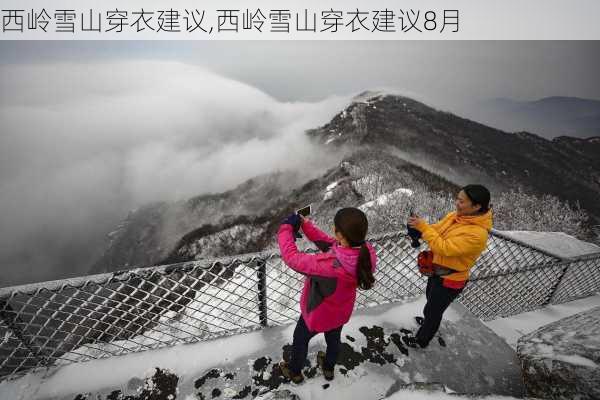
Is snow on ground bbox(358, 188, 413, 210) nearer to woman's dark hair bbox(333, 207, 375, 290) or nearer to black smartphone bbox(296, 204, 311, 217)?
black smartphone bbox(296, 204, 311, 217)

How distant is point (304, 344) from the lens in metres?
2.28

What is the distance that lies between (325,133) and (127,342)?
138715 millimetres

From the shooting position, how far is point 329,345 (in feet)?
7.74

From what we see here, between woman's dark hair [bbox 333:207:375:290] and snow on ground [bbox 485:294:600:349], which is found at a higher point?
woman's dark hair [bbox 333:207:375:290]

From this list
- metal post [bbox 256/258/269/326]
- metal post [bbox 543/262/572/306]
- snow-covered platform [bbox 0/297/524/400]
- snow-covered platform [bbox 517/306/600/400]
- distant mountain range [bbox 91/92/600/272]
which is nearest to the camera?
snow-covered platform [bbox 517/306/600/400]

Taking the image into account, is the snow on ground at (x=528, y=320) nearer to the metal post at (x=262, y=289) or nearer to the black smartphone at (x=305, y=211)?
the metal post at (x=262, y=289)

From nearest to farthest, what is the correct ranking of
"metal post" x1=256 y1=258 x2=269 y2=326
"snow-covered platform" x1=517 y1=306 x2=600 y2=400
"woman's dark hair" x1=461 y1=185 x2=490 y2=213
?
"snow-covered platform" x1=517 y1=306 x2=600 y2=400 < "woman's dark hair" x1=461 y1=185 x2=490 y2=213 < "metal post" x1=256 y1=258 x2=269 y2=326

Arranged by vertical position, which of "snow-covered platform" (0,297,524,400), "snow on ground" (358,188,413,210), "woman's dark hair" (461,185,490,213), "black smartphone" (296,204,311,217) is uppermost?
"woman's dark hair" (461,185,490,213)

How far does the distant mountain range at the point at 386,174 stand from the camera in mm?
58219

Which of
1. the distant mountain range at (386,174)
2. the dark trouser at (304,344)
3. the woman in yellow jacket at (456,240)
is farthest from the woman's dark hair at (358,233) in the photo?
the distant mountain range at (386,174)

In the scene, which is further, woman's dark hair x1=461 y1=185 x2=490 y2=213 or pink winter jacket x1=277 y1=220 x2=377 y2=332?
woman's dark hair x1=461 y1=185 x2=490 y2=213

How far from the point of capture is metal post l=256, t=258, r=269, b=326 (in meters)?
2.67

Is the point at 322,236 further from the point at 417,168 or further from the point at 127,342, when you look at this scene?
the point at 417,168

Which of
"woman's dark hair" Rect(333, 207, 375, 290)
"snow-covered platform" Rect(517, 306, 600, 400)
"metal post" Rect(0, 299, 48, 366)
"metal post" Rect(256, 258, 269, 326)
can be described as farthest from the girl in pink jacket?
"metal post" Rect(0, 299, 48, 366)
